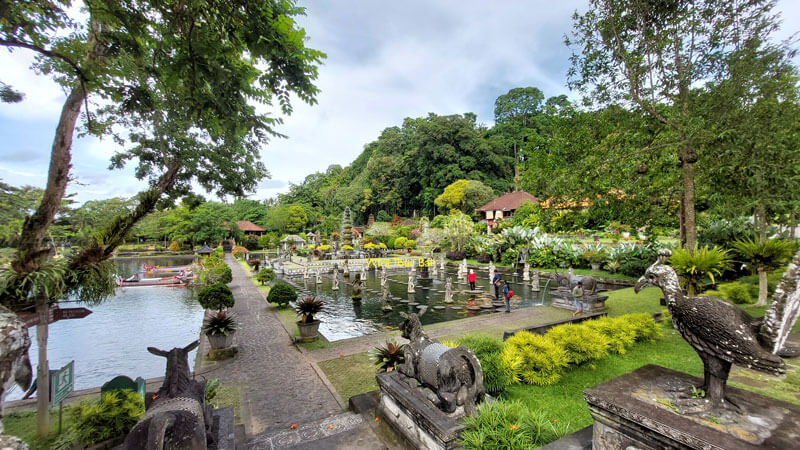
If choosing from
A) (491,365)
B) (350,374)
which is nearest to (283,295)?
(350,374)

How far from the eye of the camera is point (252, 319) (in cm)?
1073

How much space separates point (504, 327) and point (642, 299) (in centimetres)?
592

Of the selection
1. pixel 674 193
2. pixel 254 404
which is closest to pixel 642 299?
pixel 674 193

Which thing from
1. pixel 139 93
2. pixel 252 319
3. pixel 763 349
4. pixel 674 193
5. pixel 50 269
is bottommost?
pixel 252 319

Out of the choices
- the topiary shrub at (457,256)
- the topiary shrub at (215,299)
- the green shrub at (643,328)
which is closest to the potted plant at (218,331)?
the topiary shrub at (215,299)

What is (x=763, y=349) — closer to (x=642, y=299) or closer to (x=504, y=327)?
(x=504, y=327)

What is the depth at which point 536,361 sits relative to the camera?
5.44 metres

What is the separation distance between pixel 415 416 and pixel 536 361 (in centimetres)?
265

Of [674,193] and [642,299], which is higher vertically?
[674,193]

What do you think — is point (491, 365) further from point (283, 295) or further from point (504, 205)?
point (504, 205)

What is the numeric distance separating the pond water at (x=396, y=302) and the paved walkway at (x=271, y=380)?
1.60 metres

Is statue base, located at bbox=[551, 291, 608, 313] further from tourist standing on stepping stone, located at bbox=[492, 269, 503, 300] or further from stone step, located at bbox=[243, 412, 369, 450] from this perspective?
stone step, located at bbox=[243, 412, 369, 450]

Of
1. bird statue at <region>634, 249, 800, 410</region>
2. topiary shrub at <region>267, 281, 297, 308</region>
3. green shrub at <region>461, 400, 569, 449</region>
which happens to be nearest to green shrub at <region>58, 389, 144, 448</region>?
green shrub at <region>461, 400, 569, 449</region>

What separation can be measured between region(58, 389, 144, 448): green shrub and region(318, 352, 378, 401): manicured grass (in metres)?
2.79
